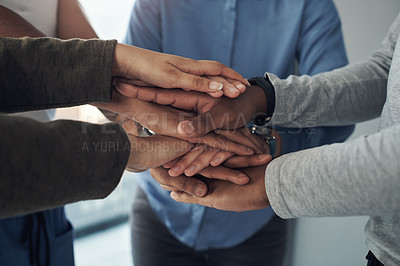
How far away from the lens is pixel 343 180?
0.59 metres

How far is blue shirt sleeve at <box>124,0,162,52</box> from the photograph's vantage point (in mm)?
1175

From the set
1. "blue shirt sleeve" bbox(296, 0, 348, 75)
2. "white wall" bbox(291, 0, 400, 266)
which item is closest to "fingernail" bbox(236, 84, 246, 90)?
"blue shirt sleeve" bbox(296, 0, 348, 75)

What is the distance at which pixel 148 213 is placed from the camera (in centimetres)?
126

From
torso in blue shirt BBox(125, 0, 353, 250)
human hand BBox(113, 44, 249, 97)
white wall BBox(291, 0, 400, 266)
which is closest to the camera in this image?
human hand BBox(113, 44, 249, 97)

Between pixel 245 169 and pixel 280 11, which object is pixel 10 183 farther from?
pixel 280 11

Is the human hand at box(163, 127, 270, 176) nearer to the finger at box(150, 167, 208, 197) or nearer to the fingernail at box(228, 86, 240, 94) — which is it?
the finger at box(150, 167, 208, 197)

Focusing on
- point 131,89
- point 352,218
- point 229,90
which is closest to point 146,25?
point 131,89

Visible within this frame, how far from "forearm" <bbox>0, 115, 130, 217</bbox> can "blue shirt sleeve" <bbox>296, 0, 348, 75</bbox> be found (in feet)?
2.76

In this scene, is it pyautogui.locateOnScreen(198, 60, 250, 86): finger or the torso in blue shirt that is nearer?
pyautogui.locateOnScreen(198, 60, 250, 86): finger

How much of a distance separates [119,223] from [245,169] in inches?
81.8

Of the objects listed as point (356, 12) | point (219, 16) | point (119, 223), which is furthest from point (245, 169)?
point (119, 223)

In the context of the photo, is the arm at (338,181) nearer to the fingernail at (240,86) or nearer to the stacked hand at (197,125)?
the stacked hand at (197,125)

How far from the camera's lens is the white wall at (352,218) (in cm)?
138

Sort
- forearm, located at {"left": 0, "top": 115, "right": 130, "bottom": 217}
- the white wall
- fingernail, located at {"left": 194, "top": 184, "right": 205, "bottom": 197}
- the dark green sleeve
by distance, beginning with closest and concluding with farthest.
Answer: forearm, located at {"left": 0, "top": 115, "right": 130, "bottom": 217}, the dark green sleeve, fingernail, located at {"left": 194, "top": 184, "right": 205, "bottom": 197}, the white wall
